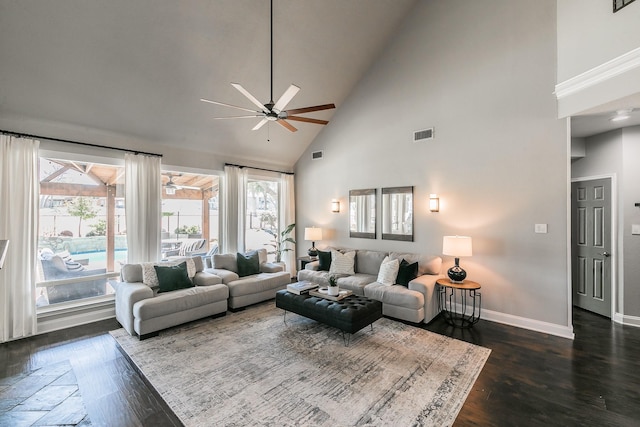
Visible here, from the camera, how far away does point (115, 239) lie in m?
4.73

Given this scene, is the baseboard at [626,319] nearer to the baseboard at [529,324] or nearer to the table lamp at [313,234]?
the baseboard at [529,324]

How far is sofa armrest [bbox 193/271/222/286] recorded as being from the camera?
4637 mm

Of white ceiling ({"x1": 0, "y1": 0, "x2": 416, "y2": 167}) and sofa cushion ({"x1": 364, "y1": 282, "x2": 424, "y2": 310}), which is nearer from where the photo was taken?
white ceiling ({"x1": 0, "y1": 0, "x2": 416, "y2": 167})

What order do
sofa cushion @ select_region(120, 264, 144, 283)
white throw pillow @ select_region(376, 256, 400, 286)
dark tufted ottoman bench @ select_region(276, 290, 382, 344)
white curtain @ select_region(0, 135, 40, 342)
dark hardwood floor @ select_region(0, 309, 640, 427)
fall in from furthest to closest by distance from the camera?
white throw pillow @ select_region(376, 256, 400, 286) → sofa cushion @ select_region(120, 264, 144, 283) → white curtain @ select_region(0, 135, 40, 342) → dark tufted ottoman bench @ select_region(276, 290, 382, 344) → dark hardwood floor @ select_region(0, 309, 640, 427)

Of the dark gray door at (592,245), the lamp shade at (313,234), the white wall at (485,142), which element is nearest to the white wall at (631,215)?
the dark gray door at (592,245)

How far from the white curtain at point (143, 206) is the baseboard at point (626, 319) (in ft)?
24.1

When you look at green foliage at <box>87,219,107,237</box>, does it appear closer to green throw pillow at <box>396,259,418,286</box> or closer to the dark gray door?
green throw pillow at <box>396,259,418,286</box>

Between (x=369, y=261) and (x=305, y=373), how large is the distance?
284 cm

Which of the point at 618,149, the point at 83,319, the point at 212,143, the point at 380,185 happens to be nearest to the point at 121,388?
the point at 83,319

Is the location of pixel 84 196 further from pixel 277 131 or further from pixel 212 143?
pixel 277 131

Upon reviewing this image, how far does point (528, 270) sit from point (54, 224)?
277 inches

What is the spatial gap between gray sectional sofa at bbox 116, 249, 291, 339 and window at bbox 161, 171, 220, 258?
611mm

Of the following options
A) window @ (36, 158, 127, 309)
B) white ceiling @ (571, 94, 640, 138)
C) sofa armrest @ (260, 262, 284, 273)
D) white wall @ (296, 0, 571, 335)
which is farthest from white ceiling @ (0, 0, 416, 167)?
white ceiling @ (571, 94, 640, 138)

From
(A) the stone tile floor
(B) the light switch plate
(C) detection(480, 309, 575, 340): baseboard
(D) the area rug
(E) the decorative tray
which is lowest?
(A) the stone tile floor
